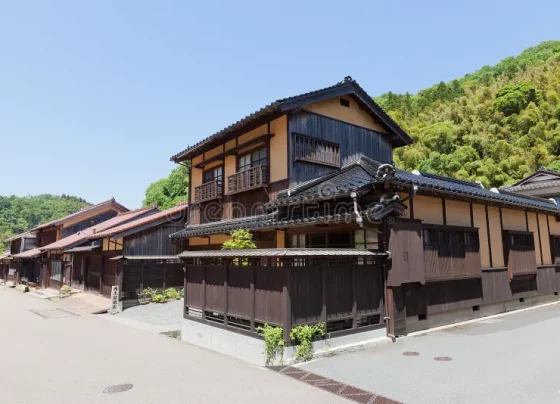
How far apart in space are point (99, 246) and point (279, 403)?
72.4 ft

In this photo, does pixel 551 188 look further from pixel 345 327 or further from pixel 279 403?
pixel 279 403

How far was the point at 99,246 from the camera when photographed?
80.5 ft

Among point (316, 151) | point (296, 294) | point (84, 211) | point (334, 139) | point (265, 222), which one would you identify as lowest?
point (296, 294)

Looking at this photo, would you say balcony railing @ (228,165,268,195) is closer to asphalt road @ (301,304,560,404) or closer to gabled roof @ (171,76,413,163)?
gabled roof @ (171,76,413,163)

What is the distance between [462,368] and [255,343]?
471cm

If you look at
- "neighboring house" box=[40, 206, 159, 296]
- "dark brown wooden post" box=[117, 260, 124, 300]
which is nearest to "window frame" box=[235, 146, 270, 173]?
"dark brown wooden post" box=[117, 260, 124, 300]

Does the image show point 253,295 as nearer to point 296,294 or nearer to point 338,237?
point 296,294

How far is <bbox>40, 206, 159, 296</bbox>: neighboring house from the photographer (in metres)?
23.5

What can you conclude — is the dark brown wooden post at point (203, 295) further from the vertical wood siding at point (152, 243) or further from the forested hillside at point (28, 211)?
the forested hillside at point (28, 211)

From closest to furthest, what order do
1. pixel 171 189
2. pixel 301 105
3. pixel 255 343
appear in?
pixel 255 343, pixel 301 105, pixel 171 189

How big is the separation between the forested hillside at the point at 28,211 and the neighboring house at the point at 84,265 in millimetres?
70647

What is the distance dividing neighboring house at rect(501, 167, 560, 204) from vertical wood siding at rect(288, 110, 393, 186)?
1612 cm

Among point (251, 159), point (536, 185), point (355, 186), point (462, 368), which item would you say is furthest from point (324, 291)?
point (536, 185)

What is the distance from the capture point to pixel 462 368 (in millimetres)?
7641
